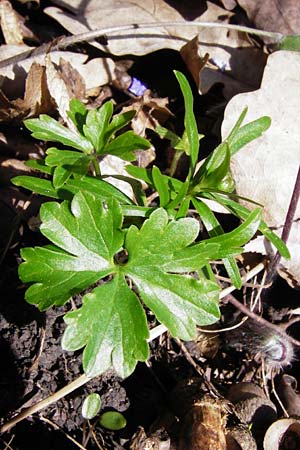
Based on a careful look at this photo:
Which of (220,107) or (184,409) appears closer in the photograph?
(184,409)

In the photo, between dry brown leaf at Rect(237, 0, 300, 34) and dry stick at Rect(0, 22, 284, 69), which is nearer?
dry stick at Rect(0, 22, 284, 69)

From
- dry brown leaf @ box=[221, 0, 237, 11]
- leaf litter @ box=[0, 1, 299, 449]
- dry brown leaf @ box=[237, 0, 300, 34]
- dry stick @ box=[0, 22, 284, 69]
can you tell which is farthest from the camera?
dry brown leaf @ box=[221, 0, 237, 11]

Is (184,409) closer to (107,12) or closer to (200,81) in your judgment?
(200,81)

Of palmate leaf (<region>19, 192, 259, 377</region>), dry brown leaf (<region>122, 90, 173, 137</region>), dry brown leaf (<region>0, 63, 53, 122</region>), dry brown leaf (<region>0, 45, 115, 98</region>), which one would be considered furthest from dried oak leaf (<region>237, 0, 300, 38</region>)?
palmate leaf (<region>19, 192, 259, 377</region>)

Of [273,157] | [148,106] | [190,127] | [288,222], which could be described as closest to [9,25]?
[148,106]

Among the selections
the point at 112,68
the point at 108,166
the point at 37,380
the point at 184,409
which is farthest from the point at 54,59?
the point at 184,409

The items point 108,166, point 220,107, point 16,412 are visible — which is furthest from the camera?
point 220,107

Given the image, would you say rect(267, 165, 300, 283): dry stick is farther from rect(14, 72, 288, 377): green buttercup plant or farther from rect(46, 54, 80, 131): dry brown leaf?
rect(46, 54, 80, 131): dry brown leaf
